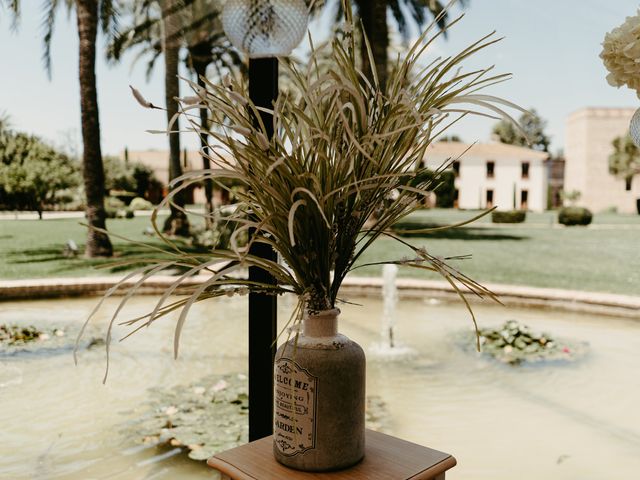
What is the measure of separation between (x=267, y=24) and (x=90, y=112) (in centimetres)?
792

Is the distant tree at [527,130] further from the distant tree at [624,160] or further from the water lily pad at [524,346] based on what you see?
the water lily pad at [524,346]

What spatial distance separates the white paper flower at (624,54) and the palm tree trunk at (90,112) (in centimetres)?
A: 764

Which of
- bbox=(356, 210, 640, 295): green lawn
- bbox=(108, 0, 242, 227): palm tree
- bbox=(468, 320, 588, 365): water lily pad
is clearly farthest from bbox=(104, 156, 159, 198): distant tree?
bbox=(468, 320, 588, 365): water lily pad

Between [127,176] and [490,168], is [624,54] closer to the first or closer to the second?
[127,176]

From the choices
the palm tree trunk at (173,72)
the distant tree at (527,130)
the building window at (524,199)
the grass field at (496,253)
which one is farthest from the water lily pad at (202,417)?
the distant tree at (527,130)

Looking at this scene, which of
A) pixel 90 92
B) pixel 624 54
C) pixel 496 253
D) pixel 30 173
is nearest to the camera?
pixel 624 54

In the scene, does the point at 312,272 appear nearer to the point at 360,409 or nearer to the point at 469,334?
the point at 360,409

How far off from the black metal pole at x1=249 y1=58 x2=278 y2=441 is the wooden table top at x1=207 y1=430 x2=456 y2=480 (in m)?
0.27

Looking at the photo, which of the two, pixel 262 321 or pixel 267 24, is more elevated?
pixel 267 24

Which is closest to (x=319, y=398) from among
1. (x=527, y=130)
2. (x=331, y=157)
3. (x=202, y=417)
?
(x=331, y=157)

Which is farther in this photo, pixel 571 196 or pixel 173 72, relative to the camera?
pixel 571 196

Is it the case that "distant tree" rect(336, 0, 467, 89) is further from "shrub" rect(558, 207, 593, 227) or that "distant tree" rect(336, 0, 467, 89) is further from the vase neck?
the vase neck

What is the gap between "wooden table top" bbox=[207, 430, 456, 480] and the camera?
1.07m

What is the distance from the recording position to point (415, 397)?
3053 millimetres
